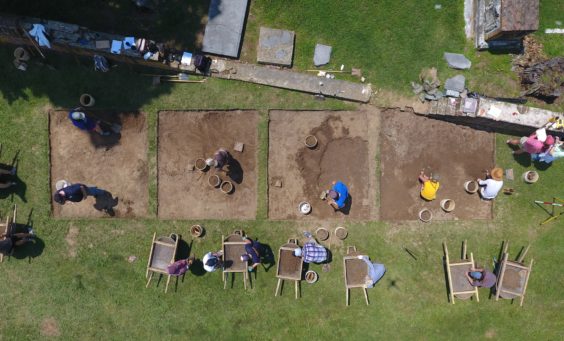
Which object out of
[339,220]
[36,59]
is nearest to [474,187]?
[339,220]

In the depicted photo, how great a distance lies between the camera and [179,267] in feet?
39.1

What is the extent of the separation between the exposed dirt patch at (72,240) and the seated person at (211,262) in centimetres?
444

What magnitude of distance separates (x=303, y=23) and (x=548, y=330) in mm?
13409

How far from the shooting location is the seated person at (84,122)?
11.4 m

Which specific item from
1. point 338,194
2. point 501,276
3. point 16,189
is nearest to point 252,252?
point 338,194

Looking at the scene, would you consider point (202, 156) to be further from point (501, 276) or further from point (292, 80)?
point (501, 276)

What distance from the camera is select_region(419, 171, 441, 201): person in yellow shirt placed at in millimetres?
12336

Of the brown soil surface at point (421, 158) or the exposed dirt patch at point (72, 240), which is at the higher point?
the brown soil surface at point (421, 158)

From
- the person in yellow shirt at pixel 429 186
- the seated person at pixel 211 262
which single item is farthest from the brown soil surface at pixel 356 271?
the seated person at pixel 211 262

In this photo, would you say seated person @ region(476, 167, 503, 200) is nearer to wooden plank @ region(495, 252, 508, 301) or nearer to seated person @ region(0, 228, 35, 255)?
wooden plank @ region(495, 252, 508, 301)

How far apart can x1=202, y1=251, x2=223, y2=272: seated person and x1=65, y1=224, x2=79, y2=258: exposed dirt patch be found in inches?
175

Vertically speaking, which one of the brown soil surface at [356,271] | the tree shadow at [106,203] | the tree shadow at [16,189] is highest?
the tree shadow at [16,189]

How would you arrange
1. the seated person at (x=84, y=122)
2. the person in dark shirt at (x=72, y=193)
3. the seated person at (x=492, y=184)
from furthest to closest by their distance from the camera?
the seated person at (x=492, y=184)
the person in dark shirt at (x=72, y=193)
the seated person at (x=84, y=122)

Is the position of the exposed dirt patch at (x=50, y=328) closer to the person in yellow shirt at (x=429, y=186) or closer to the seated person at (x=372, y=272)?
the seated person at (x=372, y=272)
